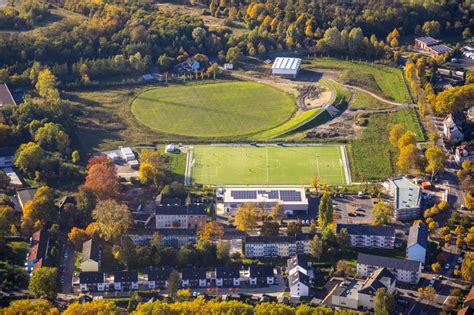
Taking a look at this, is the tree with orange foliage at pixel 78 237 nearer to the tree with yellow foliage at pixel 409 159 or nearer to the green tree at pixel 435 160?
the tree with yellow foliage at pixel 409 159

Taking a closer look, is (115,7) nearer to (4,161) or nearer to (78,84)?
(78,84)

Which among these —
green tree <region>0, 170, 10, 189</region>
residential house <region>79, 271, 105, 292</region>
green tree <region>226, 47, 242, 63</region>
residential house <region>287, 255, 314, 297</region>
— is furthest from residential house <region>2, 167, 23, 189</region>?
green tree <region>226, 47, 242, 63</region>

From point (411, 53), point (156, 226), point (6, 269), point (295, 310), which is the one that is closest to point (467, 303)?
point (295, 310)

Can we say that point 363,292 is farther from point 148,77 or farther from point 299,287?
point 148,77

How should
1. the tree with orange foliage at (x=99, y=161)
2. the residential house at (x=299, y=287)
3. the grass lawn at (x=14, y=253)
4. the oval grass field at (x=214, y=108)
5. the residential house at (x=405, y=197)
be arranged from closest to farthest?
the residential house at (x=299, y=287)
the grass lawn at (x=14, y=253)
the residential house at (x=405, y=197)
the tree with orange foliage at (x=99, y=161)
the oval grass field at (x=214, y=108)

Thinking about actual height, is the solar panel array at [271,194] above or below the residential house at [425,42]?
below

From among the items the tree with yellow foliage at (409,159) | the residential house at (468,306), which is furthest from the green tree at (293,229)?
the tree with yellow foliage at (409,159)
